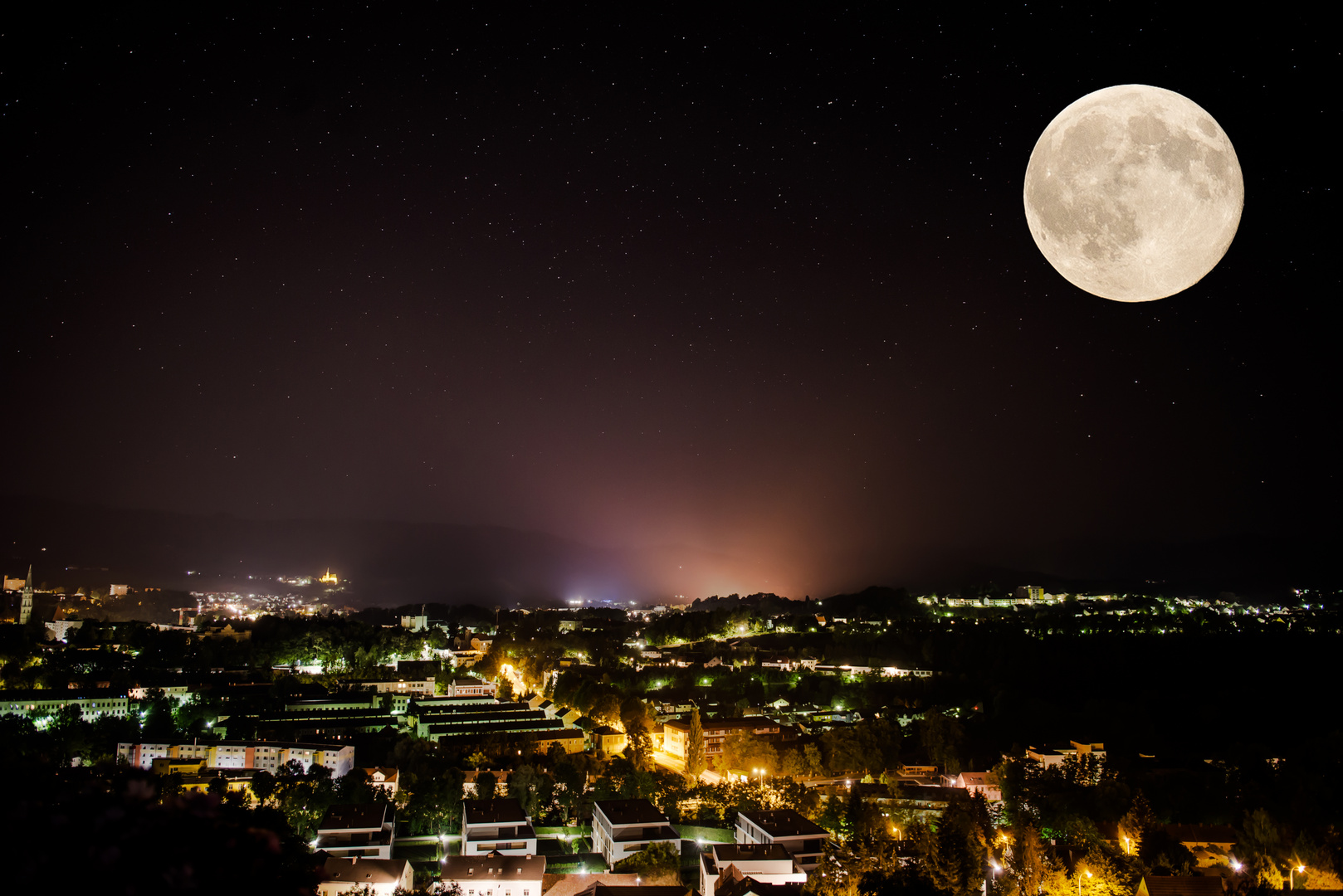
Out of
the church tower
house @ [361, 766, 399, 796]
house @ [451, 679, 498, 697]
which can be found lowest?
house @ [361, 766, 399, 796]

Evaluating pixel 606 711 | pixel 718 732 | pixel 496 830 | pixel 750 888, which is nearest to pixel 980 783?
pixel 718 732

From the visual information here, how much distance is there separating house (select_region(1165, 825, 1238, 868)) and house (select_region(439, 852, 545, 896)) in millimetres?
10510

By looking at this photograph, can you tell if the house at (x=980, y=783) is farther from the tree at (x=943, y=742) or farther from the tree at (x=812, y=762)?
the tree at (x=812, y=762)

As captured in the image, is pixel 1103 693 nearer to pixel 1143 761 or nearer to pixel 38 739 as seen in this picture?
pixel 1143 761

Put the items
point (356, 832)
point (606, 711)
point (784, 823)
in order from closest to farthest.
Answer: point (356, 832) → point (784, 823) → point (606, 711)

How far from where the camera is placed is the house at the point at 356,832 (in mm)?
13898

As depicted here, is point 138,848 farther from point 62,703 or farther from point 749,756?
point 62,703

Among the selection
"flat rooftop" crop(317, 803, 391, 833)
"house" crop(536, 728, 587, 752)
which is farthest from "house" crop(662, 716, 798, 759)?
"flat rooftop" crop(317, 803, 391, 833)

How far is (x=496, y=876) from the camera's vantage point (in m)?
12.3

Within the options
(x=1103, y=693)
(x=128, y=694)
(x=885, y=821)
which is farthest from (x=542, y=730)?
(x=1103, y=693)

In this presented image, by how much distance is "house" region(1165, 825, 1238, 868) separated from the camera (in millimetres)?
14555

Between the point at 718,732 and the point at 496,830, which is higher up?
the point at 718,732

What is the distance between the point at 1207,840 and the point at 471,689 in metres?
25.4

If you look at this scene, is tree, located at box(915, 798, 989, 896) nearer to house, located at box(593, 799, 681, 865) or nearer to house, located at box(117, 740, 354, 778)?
house, located at box(593, 799, 681, 865)
